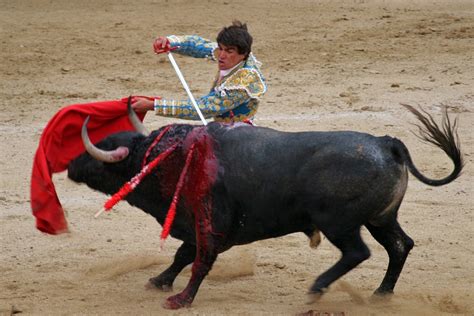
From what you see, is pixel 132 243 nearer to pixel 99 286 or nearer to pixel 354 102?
pixel 99 286

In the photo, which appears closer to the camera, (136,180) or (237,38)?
(136,180)

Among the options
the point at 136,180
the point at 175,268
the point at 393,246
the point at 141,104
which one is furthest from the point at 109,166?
the point at 393,246

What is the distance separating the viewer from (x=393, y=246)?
6598 millimetres

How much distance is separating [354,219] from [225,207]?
0.78 m

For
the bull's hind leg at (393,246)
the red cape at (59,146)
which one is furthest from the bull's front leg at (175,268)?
the bull's hind leg at (393,246)

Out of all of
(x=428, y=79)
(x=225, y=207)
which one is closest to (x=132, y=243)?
(x=225, y=207)

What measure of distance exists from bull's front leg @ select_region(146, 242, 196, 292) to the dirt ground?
0.29 ft

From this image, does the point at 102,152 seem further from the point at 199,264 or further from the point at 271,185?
the point at 271,185

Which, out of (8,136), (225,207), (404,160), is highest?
(404,160)

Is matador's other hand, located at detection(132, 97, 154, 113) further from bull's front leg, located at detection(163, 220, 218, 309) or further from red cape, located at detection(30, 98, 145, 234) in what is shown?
bull's front leg, located at detection(163, 220, 218, 309)

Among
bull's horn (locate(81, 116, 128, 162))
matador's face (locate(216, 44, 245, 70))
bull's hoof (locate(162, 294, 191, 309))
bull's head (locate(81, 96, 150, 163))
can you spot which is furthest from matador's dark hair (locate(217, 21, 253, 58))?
bull's hoof (locate(162, 294, 191, 309))

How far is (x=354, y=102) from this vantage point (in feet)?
37.4

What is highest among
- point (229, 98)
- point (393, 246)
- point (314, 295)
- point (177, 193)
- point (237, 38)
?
point (237, 38)

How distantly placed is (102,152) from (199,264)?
88 centimetres
